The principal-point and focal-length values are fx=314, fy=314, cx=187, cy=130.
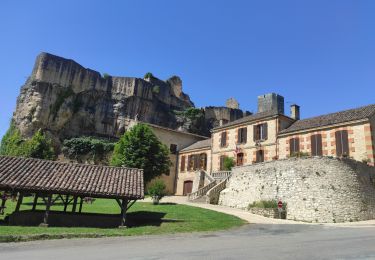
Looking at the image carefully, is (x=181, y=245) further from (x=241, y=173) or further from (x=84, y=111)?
(x=84, y=111)

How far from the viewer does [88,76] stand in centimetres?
4747

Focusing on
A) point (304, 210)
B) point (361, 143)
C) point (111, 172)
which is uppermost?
point (361, 143)

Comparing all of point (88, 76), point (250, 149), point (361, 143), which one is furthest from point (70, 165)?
point (88, 76)

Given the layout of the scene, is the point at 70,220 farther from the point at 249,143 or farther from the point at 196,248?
the point at 249,143

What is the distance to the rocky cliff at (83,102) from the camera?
42.8 metres

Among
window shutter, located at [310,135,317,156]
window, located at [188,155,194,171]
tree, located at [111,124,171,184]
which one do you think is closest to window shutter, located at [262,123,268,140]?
window shutter, located at [310,135,317,156]

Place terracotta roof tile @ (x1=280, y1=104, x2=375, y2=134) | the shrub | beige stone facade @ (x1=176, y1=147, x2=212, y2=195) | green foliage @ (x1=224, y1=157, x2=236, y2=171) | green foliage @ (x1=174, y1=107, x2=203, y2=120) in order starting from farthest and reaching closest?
green foliage @ (x1=174, y1=107, x2=203, y2=120) → beige stone facade @ (x1=176, y1=147, x2=212, y2=195) → green foliage @ (x1=224, y1=157, x2=236, y2=171) → terracotta roof tile @ (x1=280, y1=104, x2=375, y2=134) → the shrub

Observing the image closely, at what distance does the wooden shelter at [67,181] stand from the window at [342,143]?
14.8 metres

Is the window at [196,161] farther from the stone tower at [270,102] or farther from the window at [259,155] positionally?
the stone tower at [270,102]

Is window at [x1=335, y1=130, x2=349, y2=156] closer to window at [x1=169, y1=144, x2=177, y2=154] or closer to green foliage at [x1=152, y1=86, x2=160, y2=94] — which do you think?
window at [x1=169, y1=144, x2=177, y2=154]

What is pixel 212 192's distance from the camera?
24.8 metres

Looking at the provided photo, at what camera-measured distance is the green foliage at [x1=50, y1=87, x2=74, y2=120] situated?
4341 cm

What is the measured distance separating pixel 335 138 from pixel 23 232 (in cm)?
2088

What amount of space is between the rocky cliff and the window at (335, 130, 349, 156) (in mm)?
30227
